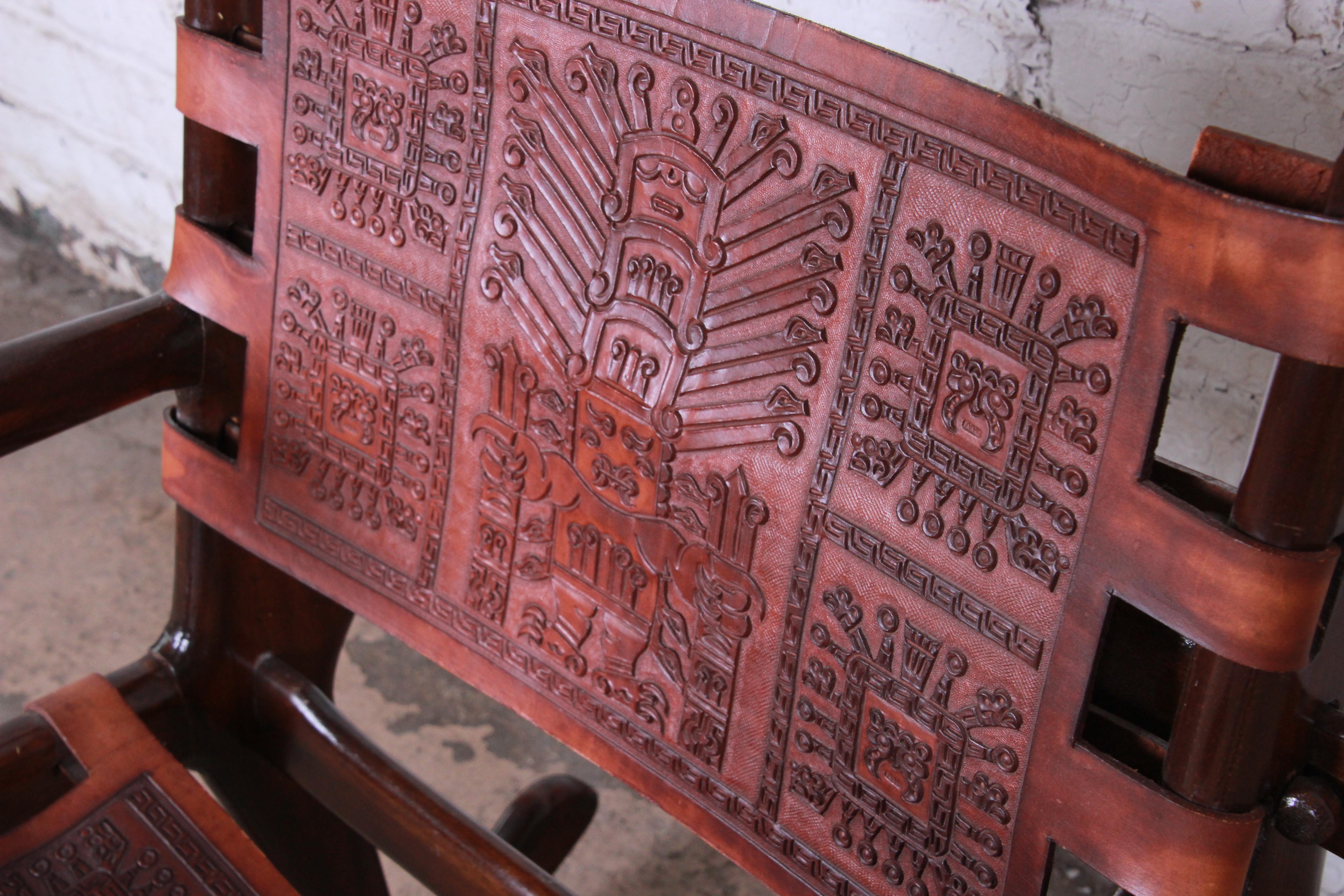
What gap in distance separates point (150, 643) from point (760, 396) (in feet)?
4.32

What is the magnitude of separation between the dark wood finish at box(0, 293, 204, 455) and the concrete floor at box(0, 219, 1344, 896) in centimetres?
75

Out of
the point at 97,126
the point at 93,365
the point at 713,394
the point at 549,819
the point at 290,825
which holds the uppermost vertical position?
the point at 713,394

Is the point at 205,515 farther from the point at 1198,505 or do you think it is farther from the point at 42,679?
the point at 42,679

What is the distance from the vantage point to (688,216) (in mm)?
645

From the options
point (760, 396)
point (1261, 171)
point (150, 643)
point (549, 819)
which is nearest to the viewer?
point (1261, 171)

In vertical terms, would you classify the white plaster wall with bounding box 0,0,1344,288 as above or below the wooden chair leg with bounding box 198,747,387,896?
above

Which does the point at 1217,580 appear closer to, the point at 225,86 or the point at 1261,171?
the point at 1261,171

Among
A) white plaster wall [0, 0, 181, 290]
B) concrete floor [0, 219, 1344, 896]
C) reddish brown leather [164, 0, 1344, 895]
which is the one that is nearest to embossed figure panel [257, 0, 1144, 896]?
reddish brown leather [164, 0, 1344, 895]

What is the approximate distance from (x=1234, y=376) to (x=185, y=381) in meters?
0.76

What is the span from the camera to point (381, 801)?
907 mm

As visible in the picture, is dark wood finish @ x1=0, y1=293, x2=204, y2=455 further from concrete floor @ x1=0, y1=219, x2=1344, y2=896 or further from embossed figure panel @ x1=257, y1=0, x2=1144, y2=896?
concrete floor @ x1=0, y1=219, x2=1344, y2=896

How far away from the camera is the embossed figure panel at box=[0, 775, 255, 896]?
2.71ft

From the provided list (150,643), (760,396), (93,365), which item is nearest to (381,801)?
(93,365)

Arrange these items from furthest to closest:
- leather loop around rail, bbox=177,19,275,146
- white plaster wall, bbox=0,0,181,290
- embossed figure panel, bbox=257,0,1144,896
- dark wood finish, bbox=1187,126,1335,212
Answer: white plaster wall, bbox=0,0,181,290, leather loop around rail, bbox=177,19,275,146, embossed figure panel, bbox=257,0,1144,896, dark wood finish, bbox=1187,126,1335,212
